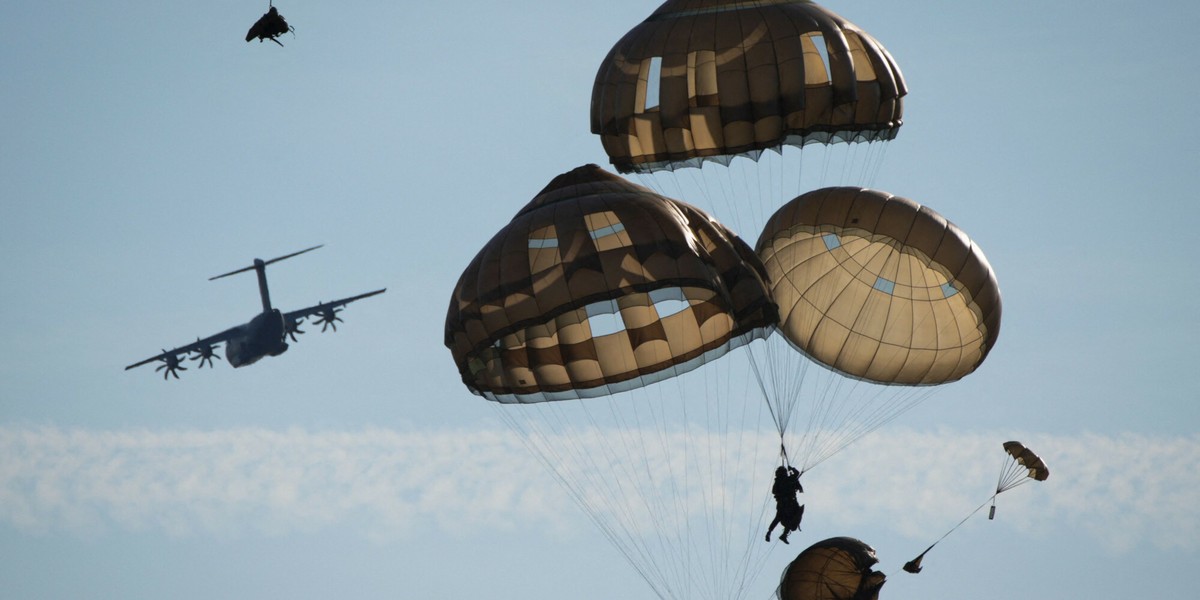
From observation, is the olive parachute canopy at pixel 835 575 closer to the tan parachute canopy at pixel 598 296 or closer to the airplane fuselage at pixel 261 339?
the tan parachute canopy at pixel 598 296

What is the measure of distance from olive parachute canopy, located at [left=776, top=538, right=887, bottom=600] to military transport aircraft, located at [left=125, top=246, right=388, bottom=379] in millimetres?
63759

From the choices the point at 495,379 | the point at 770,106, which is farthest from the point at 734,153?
the point at 495,379

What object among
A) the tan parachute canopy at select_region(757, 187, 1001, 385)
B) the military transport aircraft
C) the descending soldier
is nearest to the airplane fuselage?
the military transport aircraft

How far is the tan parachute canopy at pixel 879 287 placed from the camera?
32.8m

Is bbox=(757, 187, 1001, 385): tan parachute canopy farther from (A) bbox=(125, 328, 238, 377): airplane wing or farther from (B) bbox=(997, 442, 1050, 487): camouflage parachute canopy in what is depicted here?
(A) bbox=(125, 328, 238, 377): airplane wing

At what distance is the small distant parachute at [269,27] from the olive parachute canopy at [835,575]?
12.6 metres

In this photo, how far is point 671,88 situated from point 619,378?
17.6 ft

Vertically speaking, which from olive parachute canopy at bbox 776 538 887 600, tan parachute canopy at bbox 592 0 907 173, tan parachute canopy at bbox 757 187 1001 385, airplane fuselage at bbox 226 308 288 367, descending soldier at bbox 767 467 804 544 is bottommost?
olive parachute canopy at bbox 776 538 887 600

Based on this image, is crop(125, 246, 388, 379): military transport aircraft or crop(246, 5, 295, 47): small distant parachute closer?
crop(246, 5, 295, 47): small distant parachute

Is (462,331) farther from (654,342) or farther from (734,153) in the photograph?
(734,153)

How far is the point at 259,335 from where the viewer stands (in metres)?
91.7

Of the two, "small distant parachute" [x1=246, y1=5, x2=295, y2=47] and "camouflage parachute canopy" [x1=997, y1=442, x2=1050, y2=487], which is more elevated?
"small distant parachute" [x1=246, y1=5, x2=295, y2=47]

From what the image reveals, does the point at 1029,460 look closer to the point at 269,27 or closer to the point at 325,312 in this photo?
the point at 269,27

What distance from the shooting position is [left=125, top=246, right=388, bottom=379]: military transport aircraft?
302ft
